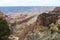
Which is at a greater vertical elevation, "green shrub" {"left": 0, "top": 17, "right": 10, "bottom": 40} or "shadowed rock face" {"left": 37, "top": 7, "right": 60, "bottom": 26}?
"shadowed rock face" {"left": 37, "top": 7, "right": 60, "bottom": 26}

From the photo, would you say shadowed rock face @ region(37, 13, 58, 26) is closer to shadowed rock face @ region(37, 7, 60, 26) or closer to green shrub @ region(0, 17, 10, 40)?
shadowed rock face @ region(37, 7, 60, 26)

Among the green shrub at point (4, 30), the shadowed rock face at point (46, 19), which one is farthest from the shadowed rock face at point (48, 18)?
the green shrub at point (4, 30)

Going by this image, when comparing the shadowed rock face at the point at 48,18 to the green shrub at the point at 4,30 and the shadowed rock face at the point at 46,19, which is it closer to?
the shadowed rock face at the point at 46,19

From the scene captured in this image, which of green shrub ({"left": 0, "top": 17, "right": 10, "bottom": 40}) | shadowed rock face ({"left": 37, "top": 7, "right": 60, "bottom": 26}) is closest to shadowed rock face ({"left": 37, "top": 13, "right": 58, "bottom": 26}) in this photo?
shadowed rock face ({"left": 37, "top": 7, "right": 60, "bottom": 26})

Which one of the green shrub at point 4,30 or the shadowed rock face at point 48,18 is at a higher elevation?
the shadowed rock face at point 48,18

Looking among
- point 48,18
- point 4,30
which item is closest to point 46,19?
point 48,18

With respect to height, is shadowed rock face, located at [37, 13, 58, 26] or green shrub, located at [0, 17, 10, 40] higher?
shadowed rock face, located at [37, 13, 58, 26]

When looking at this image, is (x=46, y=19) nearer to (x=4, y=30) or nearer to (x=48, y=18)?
(x=48, y=18)

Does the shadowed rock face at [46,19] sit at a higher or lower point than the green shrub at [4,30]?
higher
